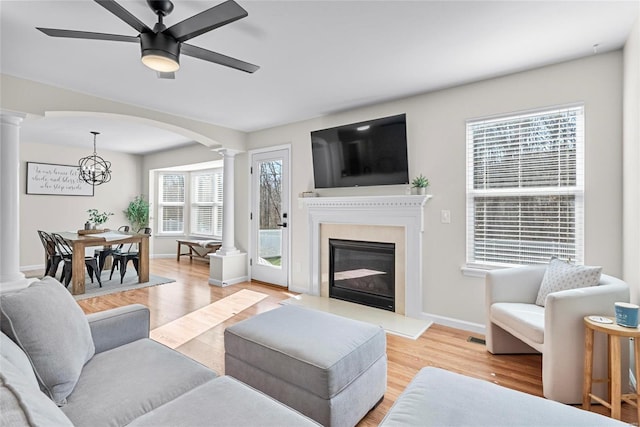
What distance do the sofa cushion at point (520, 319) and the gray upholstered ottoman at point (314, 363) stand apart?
104 cm

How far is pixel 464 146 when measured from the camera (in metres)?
3.10

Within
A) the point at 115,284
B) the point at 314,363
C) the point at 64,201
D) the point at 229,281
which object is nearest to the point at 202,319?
the point at 229,281

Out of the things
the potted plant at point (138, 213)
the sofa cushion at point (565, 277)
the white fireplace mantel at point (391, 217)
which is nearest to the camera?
the sofa cushion at point (565, 277)

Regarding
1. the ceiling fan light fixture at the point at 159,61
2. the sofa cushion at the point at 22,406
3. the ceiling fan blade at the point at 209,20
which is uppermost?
the ceiling fan blade at the point at 209,20

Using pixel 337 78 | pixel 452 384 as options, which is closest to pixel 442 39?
pixel 337 78

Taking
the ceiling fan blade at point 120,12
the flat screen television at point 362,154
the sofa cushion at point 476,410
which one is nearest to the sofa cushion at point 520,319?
the sofa cushion at point 476,410

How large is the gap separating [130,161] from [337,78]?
6528 millimetres

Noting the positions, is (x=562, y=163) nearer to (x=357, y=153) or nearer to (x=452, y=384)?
(x=357, y=153)

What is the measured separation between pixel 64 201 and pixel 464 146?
7558 mm

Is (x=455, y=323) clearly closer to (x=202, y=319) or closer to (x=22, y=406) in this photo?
(x=202, y=319)

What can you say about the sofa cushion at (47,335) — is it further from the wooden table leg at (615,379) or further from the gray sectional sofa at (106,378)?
the wooden table leg at (615,379)

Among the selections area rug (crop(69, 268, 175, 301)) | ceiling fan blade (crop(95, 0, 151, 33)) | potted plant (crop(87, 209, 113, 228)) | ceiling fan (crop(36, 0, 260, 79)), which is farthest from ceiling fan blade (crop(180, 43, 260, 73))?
potted plant (crop(87, 209, 113, 228))

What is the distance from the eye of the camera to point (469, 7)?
1.93 m

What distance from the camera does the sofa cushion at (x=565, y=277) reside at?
2.15 m
